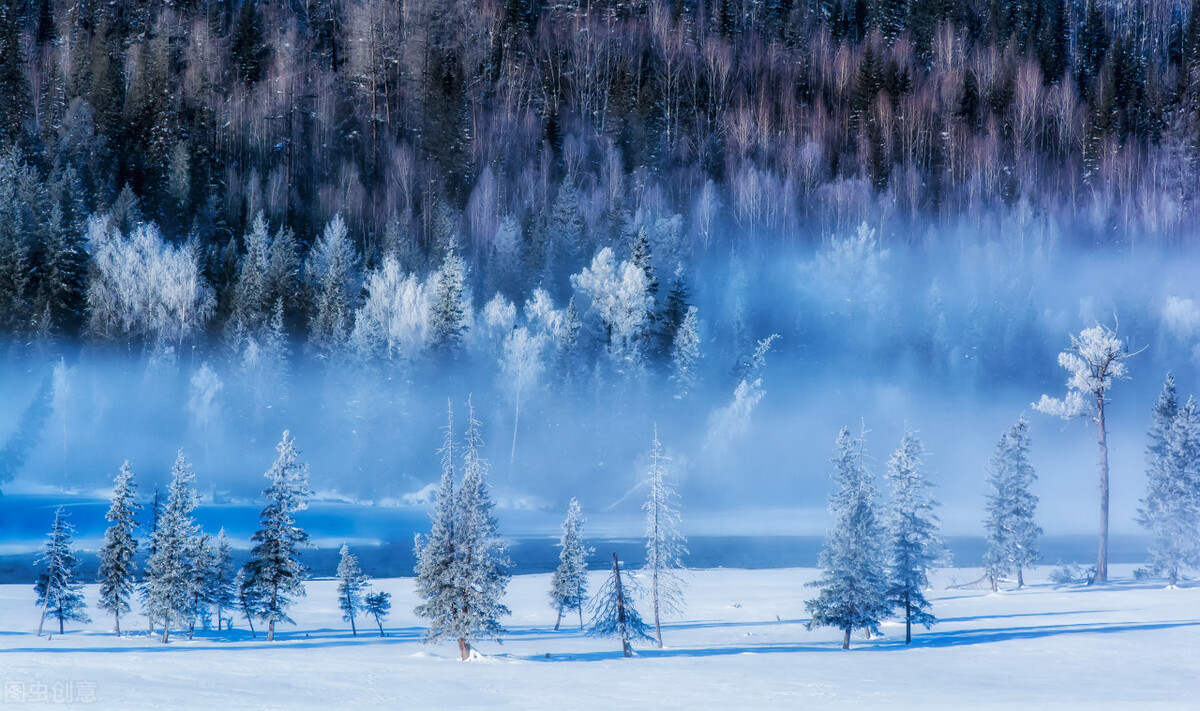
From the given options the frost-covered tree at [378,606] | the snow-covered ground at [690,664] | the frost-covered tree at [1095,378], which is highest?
the frost-covered tree at [1095,378]

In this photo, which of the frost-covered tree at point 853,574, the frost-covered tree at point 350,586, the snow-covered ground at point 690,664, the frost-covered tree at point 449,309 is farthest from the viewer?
the frost-covered tree at point 449,309

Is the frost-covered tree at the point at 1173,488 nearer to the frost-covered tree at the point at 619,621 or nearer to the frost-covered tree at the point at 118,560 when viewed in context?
the frost-covered tree at the point at 619,621

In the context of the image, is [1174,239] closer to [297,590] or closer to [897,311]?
[897,311]

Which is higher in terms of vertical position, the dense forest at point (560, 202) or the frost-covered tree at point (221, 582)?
the dense forest at point (560, 202)

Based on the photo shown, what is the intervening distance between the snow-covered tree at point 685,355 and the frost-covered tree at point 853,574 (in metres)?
52.1

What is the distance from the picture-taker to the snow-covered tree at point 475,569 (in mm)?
30172

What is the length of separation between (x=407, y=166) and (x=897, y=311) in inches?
2027

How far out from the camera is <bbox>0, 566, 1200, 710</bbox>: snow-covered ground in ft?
75.5

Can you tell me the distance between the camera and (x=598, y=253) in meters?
88.1

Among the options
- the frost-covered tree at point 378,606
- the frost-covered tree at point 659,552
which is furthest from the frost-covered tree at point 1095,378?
the frost-covered tree at point 378,606

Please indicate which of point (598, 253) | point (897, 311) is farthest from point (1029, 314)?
point (598, 253)

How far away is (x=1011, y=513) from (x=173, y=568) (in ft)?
105

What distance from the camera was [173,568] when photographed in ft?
111

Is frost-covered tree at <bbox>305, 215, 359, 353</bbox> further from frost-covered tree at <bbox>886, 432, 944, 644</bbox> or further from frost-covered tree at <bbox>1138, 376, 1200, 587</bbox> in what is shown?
frost-covered tree at <bbox>1138, 376, 1200, 587</bbox>
